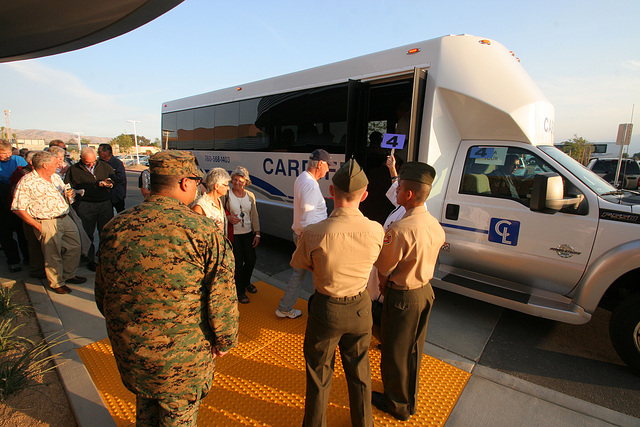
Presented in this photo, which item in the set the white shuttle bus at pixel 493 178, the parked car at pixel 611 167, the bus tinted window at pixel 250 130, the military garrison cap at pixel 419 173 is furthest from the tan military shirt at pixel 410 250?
the parked car at pixel 611 167

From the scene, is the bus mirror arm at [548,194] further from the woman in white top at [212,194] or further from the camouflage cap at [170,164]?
the camouflage cap at [170,164]

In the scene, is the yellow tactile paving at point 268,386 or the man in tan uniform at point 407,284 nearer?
the man in tan uniform at point 407,284

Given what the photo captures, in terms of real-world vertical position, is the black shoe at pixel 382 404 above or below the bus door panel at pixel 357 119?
below

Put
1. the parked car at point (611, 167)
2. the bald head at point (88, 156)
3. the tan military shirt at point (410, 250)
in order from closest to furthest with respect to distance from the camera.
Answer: the tan military shirt at point (410, 250) → the bald head at point (88, 156) → the parked car at point (611, 167)

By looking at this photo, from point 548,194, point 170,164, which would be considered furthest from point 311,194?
point 548,194

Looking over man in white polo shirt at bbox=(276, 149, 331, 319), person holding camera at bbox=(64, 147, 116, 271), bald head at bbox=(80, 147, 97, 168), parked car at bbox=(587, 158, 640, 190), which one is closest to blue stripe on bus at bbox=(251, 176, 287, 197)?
person holding camera at bbox=(64, 147, 116, 271)

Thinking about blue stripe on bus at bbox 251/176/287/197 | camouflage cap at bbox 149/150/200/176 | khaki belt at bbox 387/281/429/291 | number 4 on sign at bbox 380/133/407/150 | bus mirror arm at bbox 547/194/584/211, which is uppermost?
number 4 on sign at bbox 380/133/407/150

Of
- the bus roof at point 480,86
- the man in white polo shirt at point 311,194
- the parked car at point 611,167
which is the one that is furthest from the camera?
the parked car at point 611,167

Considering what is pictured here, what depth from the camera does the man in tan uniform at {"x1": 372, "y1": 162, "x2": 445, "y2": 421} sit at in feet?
7.31

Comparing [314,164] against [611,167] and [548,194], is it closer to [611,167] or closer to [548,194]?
[548,194]

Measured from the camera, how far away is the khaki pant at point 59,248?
13.9 ft

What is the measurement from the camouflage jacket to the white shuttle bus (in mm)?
3225

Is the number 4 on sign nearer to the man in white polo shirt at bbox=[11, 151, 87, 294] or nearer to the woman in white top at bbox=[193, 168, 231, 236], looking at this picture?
the woman in white top at bbox=[193, 168, 231, 236]

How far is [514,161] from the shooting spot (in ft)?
13.0
